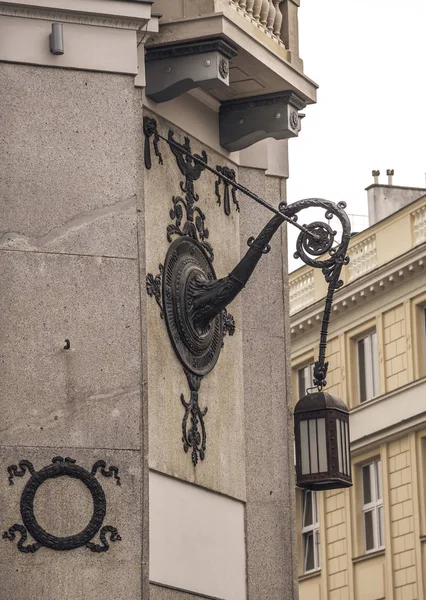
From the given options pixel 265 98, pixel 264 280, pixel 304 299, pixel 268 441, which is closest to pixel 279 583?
pixel 268 441

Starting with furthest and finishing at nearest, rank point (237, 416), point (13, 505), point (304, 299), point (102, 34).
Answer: point (304, 299)
point (237, 416)
point (102, 34)
point (13, 505)

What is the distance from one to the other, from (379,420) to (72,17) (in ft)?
96.8

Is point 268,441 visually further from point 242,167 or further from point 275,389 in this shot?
point 242,167

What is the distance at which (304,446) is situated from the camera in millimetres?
17469

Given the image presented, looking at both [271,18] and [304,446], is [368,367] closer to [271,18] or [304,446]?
[271,18]

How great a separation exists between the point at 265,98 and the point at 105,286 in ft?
10.1

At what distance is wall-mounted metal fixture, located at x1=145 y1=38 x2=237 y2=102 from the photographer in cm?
1719

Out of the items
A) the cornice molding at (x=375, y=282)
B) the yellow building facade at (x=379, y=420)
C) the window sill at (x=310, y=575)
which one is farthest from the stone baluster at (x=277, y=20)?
the window sill at (x=310, y=575)

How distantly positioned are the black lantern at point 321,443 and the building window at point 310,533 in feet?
100

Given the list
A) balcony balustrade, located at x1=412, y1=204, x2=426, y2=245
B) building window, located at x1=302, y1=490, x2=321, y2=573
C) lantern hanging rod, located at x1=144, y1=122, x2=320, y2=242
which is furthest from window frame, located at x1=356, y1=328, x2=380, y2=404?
lantern hanging rod, located at x1=144, y1=122, x2=320, y2=242

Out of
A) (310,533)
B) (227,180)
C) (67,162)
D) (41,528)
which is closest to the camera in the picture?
(41,528)

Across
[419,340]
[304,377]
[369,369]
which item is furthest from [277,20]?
[304,377]

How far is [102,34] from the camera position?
16.5 meters

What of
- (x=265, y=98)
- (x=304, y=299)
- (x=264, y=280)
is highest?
(x=304, y=299)
